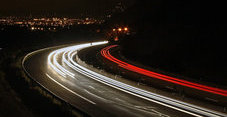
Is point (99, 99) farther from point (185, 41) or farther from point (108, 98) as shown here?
point (185, 41)

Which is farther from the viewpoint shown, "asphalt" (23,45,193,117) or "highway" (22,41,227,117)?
"asphalt" (23,45,193,117)

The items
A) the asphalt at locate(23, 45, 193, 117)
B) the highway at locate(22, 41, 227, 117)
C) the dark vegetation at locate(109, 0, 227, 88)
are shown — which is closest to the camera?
the highway at locate(22, 41, 227, 117)

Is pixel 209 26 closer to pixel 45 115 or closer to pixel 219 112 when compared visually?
pixel 219 112

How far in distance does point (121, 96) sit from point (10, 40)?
4904 centimetres

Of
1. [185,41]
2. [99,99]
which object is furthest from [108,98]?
[185,41]

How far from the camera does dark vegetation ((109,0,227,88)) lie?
29.1m

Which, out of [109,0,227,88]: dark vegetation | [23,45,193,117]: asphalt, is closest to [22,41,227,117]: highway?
[23,45,193,117]: asphalt

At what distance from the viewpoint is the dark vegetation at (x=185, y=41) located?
1144 inches

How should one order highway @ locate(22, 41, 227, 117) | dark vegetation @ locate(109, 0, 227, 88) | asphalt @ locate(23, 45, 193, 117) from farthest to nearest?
dark vegetation @ locate(109, 0, 227, 88) → asphalt @ locate(23, 45, 193, 117) → highway @ locate(22, 41, 227, 117)

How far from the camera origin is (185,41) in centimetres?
3628

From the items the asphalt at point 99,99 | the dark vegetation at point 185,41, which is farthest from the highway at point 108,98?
the dark vegetation at point 185,41

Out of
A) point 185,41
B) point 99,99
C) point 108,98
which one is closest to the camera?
point 99,99

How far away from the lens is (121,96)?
17750 mm

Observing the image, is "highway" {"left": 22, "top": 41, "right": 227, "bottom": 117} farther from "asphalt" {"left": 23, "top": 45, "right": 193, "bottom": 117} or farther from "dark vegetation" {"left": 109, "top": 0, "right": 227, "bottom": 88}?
"dark vegetation" {"left": 109, "top": 0, "right": 227, "bottom": 88}
